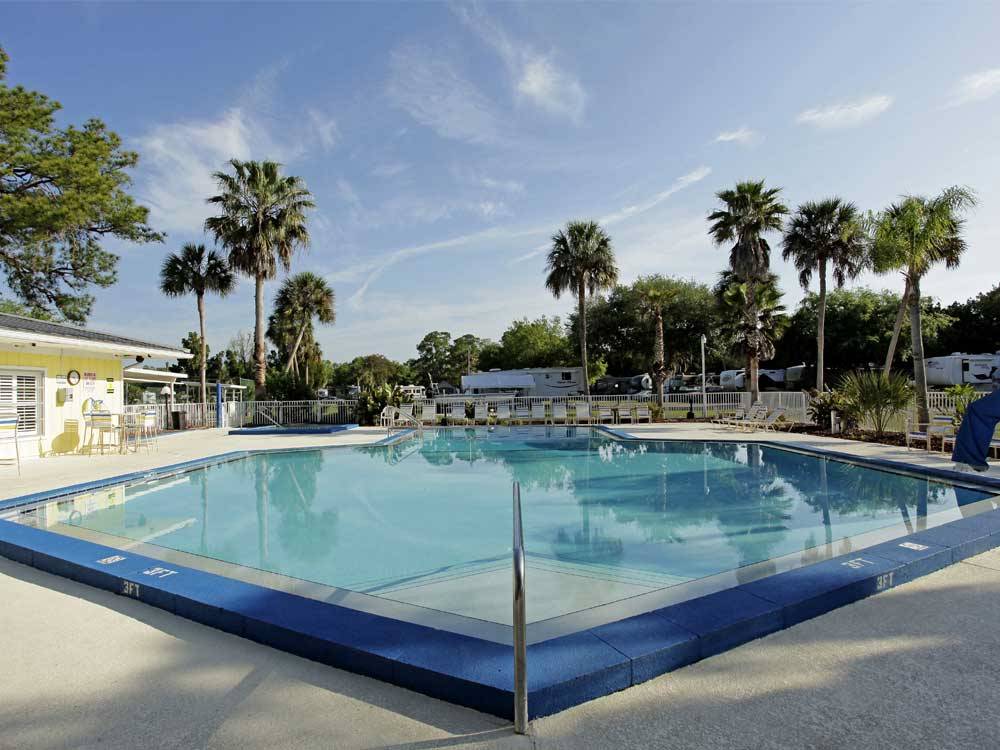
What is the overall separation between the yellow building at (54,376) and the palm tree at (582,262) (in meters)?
17.1

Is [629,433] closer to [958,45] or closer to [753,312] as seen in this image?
[753,312]

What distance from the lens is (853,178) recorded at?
1277 cm

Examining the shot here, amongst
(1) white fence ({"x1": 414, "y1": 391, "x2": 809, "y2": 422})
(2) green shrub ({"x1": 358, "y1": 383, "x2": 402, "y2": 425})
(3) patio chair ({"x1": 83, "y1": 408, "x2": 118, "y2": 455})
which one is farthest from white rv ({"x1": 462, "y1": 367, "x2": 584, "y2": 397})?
(3) patio chair ({"x1": 83, "y1": 408, "x2": 118, "y2": 455})

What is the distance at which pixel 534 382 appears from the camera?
3028 centimetres

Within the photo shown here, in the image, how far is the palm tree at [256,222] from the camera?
20547 mm

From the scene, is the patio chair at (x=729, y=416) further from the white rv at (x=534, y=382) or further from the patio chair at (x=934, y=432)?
the white rv at (x=534, y=382)

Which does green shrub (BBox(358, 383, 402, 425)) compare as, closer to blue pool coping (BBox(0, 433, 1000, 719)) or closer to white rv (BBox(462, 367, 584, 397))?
white rv (BBox(462, 367, 584, 397))

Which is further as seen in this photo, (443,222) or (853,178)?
(443,222)

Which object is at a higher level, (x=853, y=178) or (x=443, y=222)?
(x=443, y=222)

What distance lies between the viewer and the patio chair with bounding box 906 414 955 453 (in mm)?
10355

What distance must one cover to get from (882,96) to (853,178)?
8.38 ft

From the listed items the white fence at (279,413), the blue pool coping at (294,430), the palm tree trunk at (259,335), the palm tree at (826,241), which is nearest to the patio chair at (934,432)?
the palm tree at (826,241)

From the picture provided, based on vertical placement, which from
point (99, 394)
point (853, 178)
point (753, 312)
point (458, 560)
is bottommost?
point (458, 560)

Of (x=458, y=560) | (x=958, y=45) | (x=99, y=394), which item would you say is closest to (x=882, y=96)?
(x=958, y=45)
